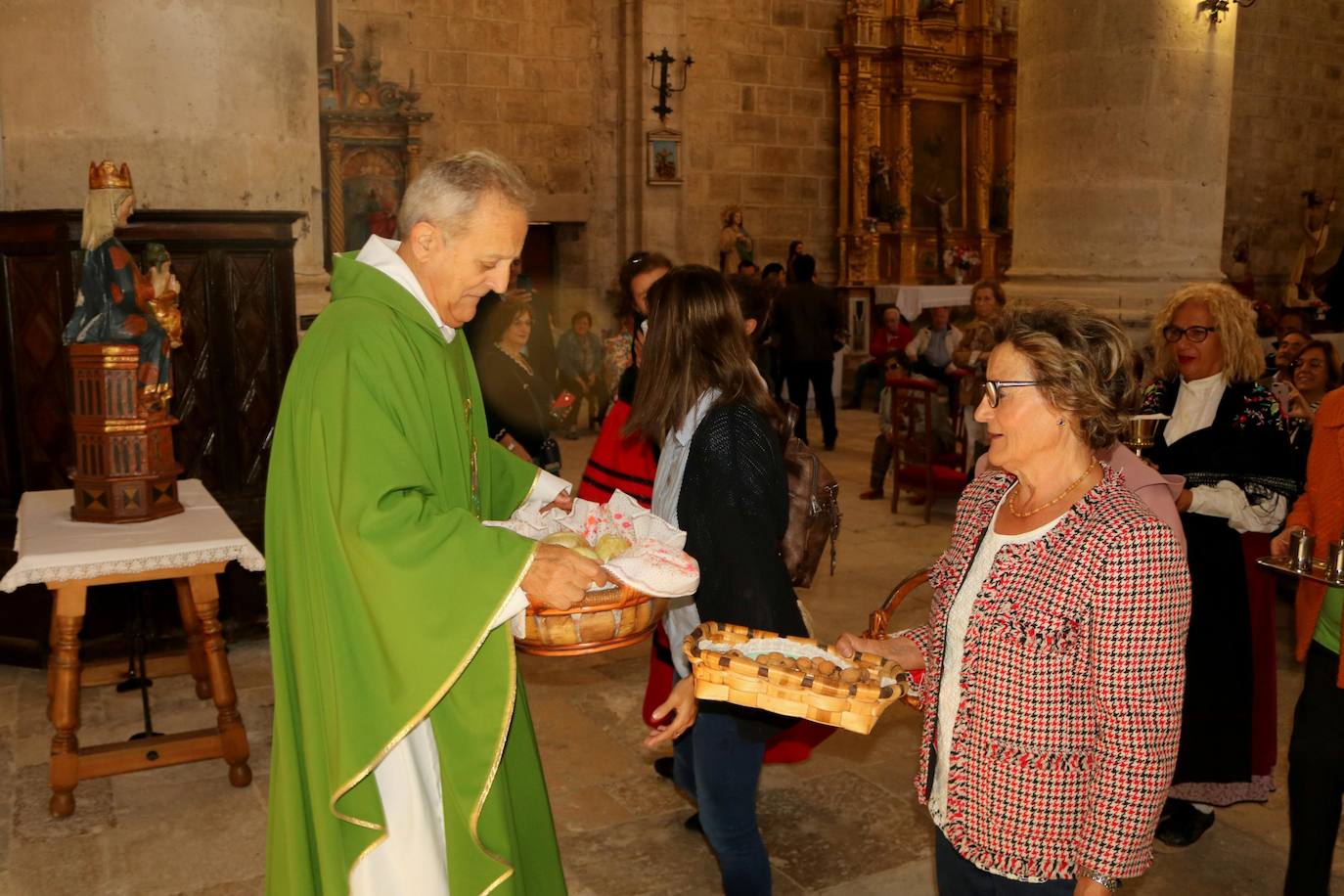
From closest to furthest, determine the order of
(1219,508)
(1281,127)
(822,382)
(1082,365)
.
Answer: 1. (1082,365)
2. (1219,508)
3. (822,382)
4. (1281,127)

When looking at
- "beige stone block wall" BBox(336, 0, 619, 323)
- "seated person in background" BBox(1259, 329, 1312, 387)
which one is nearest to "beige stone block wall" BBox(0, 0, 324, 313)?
"seated person in background" BBox(1259, 329, 1312, 387)

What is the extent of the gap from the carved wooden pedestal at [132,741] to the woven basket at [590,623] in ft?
6.92

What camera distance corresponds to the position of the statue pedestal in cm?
427

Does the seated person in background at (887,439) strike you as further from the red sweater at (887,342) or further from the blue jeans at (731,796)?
the blue jeans at (731,796)

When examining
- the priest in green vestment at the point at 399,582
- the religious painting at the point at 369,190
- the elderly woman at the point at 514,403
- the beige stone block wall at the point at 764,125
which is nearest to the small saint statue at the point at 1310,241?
the beige stone block wall at the point at 764,125

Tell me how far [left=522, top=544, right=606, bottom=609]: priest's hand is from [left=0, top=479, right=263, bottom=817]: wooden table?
185 cm

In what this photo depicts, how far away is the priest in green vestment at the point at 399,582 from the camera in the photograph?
217cm

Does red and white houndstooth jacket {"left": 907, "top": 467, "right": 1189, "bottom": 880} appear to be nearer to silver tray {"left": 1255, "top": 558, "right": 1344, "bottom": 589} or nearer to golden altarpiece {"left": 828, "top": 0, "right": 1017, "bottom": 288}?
silver tray {"left": 1255, "top": 558, "right": 1344, "bottom": 589}

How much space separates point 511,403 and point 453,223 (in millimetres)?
3000

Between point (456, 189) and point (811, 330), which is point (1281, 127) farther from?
point (456, 189)

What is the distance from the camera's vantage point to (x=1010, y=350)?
6.88ft

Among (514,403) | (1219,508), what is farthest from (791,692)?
(514,403)

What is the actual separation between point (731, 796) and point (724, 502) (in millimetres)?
656

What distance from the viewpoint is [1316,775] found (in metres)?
2.99
